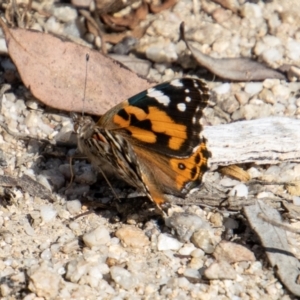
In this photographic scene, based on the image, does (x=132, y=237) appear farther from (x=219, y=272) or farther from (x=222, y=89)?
(x=222, y=89)

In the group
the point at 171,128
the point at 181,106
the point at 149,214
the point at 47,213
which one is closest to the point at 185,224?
the point at 149,214

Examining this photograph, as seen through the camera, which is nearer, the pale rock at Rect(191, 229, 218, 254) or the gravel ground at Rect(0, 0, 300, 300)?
the gravel ground at Rect(0, 0, 300, 300)

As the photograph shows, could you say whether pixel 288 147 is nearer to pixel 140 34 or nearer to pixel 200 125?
pixel 200 125

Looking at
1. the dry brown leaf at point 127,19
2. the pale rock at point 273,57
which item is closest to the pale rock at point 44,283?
the dry brown leaf at point 127,19

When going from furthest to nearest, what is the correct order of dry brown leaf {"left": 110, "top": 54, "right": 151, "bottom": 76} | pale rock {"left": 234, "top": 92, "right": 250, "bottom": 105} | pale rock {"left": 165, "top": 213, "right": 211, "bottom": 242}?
dry brown leaf {"left": 110, "top": 54, "right": 151, "bottom": 76} → pale rock {"left": 234, "top": 92, "right": 250, "bottom": 105} → pale rock {"left": 165, "top": 213, "right": 211, "bottom": 242}

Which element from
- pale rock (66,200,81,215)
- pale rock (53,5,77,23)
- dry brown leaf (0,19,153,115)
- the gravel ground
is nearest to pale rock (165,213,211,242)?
the gravel ground

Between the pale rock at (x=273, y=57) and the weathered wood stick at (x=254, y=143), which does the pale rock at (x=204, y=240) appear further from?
the pale rock at (x=273, y=57)

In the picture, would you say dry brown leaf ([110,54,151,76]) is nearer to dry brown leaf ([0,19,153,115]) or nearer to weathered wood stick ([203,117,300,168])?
dry brown leaf ([0,19,153,115])
